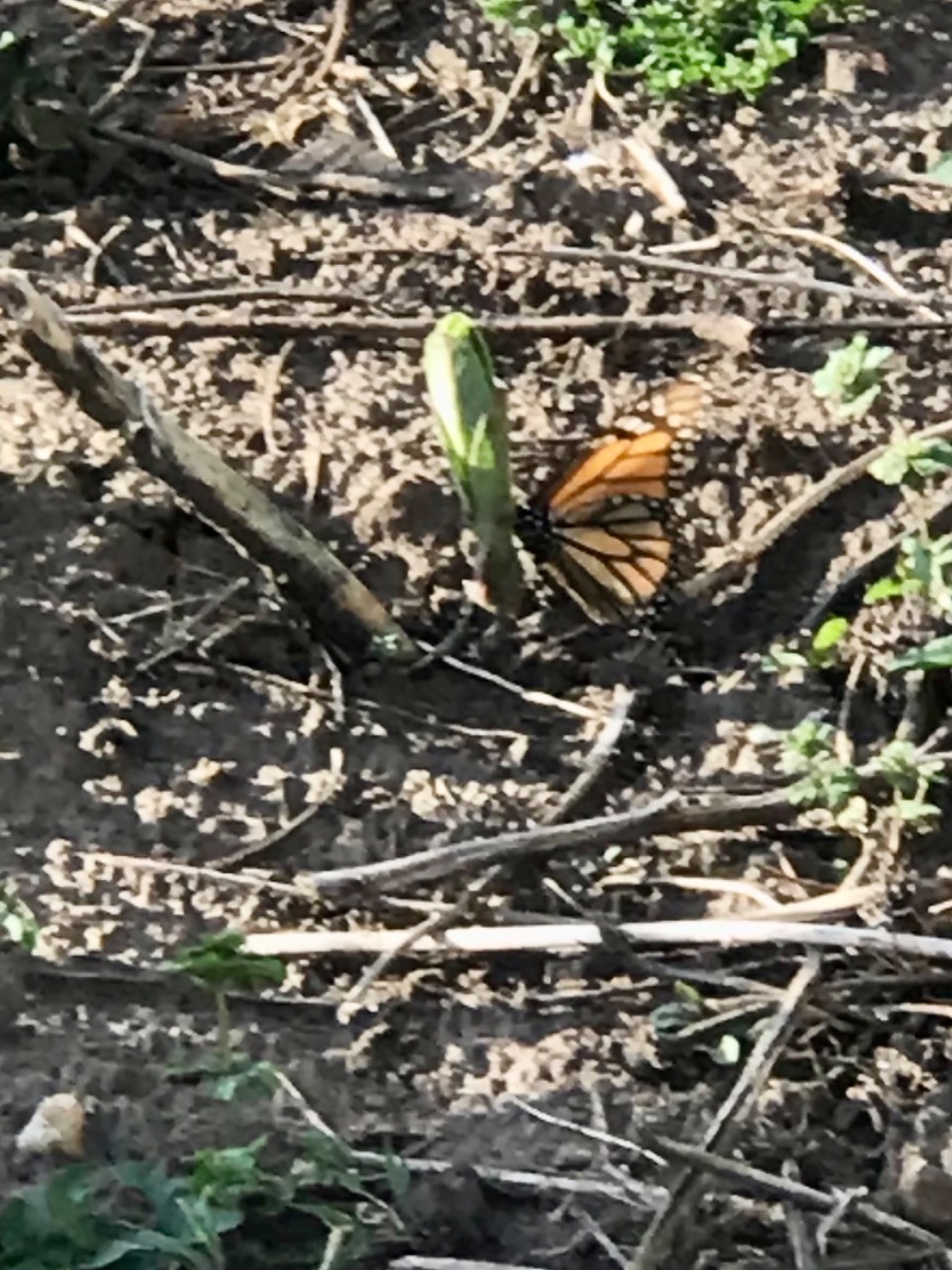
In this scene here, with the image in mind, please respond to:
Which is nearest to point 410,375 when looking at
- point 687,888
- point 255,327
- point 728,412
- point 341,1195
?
point 255,327

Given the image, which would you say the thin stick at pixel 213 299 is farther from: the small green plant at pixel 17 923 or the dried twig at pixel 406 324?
the small green plant at pixel 17 923

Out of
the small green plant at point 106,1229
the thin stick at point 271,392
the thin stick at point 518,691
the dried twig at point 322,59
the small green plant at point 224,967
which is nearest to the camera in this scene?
the small green plant at point 106,1229

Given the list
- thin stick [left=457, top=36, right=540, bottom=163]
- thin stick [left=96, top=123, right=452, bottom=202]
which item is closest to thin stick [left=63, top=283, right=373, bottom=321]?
thin stick [left=96, top=123, right=452, bottom=202]

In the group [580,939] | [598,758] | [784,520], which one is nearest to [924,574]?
[784,520]

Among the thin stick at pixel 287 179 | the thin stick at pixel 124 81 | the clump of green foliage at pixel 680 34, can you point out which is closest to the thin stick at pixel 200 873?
the thin stick at pixel 287 179

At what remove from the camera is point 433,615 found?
178cm

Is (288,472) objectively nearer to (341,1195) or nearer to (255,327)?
(255,327)

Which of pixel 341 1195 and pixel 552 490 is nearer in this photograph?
pixel 341 1195

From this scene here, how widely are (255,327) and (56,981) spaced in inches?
31.4

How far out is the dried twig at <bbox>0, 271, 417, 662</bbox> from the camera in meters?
1.65

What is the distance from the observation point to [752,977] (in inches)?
59.1

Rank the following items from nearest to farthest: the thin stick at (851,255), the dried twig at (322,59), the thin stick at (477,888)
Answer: the thin stick at (477,888)
the thin stick at (851,255)
the dried twig at (322,59)

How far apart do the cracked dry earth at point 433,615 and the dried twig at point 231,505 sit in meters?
0.04

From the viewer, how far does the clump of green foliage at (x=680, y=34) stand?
2.18 metres
